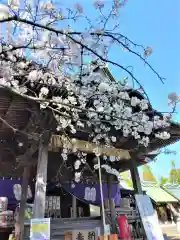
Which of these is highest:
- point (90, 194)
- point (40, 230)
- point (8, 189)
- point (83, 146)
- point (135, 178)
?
point (83, 146)

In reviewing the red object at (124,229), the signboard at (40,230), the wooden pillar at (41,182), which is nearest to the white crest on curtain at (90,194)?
the red object at (124,229)

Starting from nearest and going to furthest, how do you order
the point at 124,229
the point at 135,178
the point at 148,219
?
1. the point at 148,219
2. the point at 124,229
3. the point at 135,178

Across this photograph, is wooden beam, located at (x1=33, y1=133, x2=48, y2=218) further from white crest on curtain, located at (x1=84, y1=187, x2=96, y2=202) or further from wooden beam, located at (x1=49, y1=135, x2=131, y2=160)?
white crest on curtain, located at (x1=84, y1=187, x2=96, y2=202)

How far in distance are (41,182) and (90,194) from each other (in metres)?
4.34

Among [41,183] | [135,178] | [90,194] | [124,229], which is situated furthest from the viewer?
[90,194]

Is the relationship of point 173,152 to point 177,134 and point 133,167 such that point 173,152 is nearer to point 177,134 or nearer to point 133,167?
point 177,134

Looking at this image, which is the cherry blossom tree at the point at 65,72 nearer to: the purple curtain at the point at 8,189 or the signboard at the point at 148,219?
the signboard at the point at 148,219

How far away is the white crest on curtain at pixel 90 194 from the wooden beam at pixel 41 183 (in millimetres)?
4051

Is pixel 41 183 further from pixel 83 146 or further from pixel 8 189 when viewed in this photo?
pixel 8 189

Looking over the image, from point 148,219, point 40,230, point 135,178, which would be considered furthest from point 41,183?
point 135,178

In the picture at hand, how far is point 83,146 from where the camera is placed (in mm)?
6086

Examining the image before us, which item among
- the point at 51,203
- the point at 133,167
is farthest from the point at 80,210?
the point at 133,167

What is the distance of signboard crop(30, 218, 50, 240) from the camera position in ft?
12.9

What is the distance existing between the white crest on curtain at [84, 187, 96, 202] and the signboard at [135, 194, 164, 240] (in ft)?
8.42
